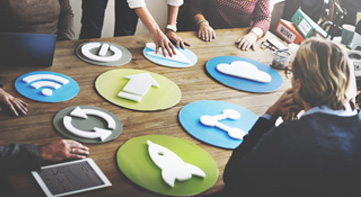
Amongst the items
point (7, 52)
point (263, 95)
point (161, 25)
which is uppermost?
point (7, 52)

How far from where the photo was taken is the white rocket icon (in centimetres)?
128

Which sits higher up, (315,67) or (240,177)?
(315,67)

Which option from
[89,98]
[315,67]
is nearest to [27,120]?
[89,98]

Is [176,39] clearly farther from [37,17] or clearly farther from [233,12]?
[37,17]

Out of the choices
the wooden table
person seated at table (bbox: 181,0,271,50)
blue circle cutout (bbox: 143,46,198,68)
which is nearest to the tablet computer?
the wooden table

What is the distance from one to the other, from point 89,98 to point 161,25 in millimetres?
2408

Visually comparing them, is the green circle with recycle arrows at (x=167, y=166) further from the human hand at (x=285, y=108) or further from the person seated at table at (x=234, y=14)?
the person seated at table at (x=234, y=14)

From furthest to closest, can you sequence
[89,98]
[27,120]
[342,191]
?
[89,98], [27,120], [342,191]

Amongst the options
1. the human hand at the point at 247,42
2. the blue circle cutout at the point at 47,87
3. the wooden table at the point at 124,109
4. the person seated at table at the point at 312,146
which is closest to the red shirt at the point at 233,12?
the human hand at the point at 247,42

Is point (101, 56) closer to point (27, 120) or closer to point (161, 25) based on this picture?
point (27, 120)

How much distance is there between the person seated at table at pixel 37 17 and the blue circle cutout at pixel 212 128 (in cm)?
107

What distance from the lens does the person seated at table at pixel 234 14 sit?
2.53 m

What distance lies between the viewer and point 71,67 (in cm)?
183

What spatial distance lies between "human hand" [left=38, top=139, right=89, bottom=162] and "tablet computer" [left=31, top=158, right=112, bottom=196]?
23 mm
